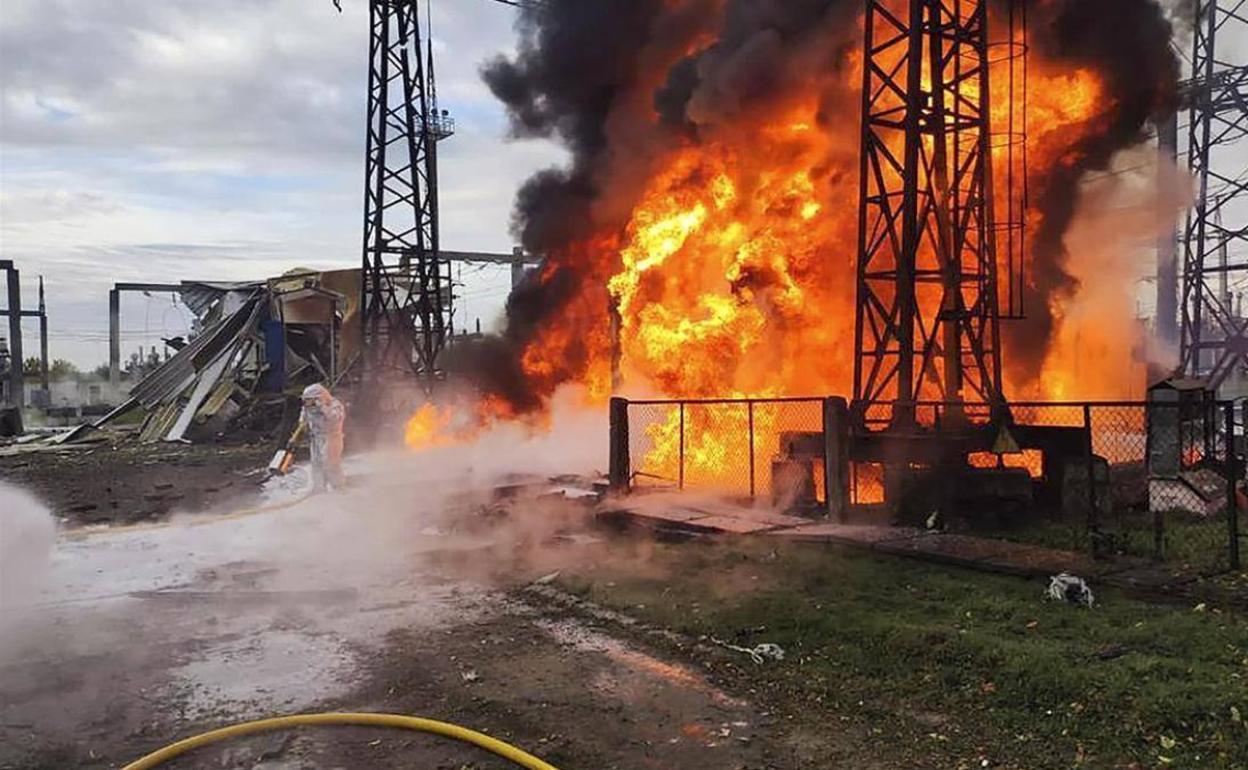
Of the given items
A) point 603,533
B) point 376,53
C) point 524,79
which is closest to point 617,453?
point 603,533

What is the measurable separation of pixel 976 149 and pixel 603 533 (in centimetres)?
766

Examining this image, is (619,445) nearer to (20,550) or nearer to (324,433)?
(324,433)

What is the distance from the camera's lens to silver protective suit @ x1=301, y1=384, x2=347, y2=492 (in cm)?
1532

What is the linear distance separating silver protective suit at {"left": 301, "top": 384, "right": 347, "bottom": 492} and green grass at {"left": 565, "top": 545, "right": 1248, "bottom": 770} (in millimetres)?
7924

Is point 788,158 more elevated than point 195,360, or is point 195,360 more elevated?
point 788,158

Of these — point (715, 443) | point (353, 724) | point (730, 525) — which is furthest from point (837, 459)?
point (353, 724)

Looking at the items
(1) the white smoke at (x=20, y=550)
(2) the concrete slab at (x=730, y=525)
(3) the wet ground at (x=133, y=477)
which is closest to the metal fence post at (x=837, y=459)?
(2) the concrete slab at (x=730, y=525)

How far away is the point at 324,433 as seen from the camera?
15641mm

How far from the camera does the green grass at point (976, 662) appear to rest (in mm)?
4973

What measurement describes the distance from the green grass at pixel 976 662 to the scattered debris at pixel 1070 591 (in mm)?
124

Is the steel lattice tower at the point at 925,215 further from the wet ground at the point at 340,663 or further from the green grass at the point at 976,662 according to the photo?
the wet ground at the point at 340,663

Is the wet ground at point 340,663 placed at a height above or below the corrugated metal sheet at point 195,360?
below

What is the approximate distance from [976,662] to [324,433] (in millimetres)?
12056

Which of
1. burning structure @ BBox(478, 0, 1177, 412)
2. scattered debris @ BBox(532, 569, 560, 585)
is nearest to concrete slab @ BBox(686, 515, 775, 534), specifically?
scattered debris @ BBox(532, 569, 560, 585)
